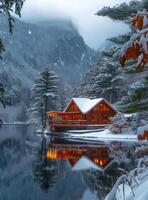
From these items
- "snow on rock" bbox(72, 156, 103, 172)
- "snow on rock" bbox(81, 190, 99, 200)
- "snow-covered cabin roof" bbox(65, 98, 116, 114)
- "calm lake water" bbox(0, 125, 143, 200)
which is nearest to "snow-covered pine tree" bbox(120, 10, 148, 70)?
"calm lake water" bbox(0, 125, 143, 200)

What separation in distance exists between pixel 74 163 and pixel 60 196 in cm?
919

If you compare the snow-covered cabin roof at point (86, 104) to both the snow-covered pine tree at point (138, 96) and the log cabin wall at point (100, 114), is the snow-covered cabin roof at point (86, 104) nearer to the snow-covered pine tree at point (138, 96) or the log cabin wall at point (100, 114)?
the log cabin wall at point (100, 114)

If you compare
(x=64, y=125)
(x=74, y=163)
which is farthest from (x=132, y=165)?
(x=64, y=125)

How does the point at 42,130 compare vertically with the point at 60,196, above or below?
above

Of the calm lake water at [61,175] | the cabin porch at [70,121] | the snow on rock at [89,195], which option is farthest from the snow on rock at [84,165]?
the cabin porch at [70,121]

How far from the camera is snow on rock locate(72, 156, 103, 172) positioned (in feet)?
75.9

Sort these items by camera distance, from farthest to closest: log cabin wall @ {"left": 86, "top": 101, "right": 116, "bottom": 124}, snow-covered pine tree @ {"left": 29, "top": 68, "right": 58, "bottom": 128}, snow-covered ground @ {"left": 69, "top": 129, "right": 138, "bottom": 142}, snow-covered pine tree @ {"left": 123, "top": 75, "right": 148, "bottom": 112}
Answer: snow-covered pine tree @ {"left": 29, "top": 68, "right": 58, "bottom": 128} → log cabin wall @ {"left": 86, "top": 101, "right": 116, "bottom": 124} → snow-covered ground @ {"left": 69, "top": 129, "right": 138, "bottom": 142} → snow-covered pine tree @ {"left": 123, "top": 75, "right": 148, "bottom": 112}

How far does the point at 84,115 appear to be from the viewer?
57.9 m

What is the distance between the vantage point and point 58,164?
84.0ft

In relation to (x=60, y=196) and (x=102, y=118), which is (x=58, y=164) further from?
(x=102, y=118)

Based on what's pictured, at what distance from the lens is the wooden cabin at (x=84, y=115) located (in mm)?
57125

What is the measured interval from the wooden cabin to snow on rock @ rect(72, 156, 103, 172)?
29.4 meters

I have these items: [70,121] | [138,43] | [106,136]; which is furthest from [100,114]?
[138,43]

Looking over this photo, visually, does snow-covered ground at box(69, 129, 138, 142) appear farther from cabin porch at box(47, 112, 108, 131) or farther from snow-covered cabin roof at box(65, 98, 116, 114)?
snow-covered cabin roof at box(65, 98, 116, 114)
